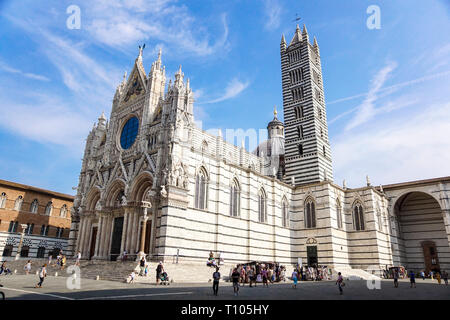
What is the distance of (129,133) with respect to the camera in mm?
31188

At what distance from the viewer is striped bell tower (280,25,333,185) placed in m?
38.2

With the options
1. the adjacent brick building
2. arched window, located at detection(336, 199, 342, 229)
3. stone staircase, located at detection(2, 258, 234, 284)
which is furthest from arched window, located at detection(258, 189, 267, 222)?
the adjacent brick building

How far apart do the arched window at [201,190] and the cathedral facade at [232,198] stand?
0.08 metres

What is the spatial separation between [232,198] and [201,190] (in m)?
3.78

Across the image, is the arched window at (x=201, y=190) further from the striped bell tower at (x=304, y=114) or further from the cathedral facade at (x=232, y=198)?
the striped bell tower at (x=304, y=114)

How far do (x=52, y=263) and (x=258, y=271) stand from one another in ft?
58.6

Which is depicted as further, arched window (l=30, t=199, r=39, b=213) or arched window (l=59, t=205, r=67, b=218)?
arched window (l=59, t=205, r=67, b=218)

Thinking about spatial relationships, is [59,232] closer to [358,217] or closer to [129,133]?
[129,133]

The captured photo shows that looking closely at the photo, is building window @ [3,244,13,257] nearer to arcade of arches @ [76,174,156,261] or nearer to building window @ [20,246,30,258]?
building window @ [20,246,30,258]

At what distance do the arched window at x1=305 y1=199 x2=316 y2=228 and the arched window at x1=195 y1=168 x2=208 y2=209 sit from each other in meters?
13.4

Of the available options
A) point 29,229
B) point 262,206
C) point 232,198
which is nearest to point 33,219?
point 29,229

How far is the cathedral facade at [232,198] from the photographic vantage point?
81.5 feet

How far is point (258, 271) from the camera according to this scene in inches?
858
